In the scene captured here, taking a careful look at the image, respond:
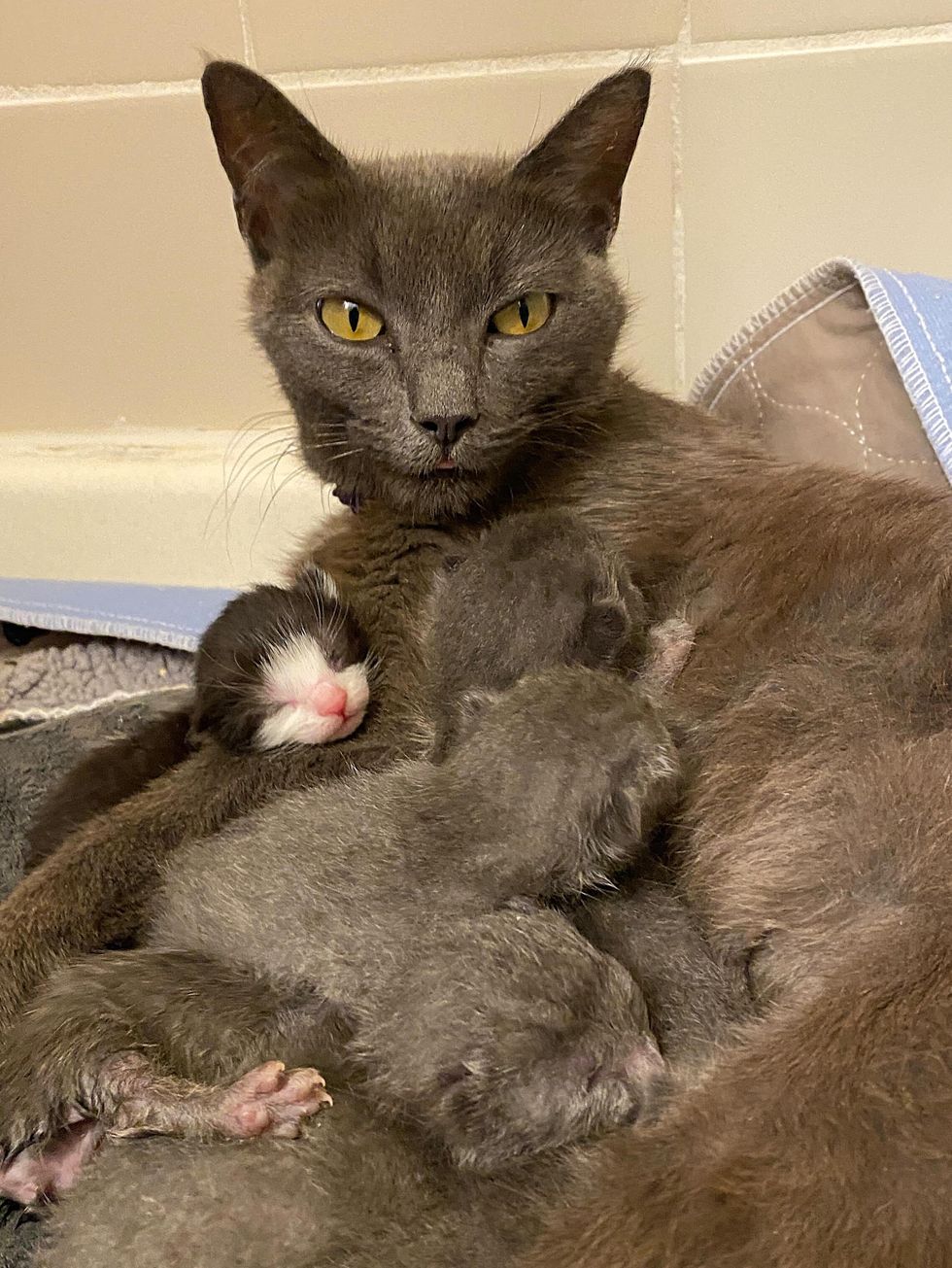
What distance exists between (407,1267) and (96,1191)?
24 centimetres

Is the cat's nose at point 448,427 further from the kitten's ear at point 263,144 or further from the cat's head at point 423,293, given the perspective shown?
the kitten's ear at point 263,144

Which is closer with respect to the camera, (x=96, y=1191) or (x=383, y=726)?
(x=96, y=1191)

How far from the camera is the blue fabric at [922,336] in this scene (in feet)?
4.41

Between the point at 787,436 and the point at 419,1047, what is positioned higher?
the point at 787,436

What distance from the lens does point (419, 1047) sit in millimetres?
804

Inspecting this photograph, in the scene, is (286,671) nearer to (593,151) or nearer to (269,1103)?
(269,1103)

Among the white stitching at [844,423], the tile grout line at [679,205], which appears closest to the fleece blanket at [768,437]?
the white stitching at [844,423]

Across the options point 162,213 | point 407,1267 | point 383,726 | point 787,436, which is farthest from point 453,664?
point 162,213

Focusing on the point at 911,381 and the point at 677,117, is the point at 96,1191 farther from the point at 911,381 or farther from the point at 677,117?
the point at 677,117

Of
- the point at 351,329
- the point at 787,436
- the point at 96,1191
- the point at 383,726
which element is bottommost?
the point at 96,1191

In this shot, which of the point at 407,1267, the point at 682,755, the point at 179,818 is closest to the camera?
the point at 407,1267

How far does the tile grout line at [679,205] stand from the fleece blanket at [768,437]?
1.48ft

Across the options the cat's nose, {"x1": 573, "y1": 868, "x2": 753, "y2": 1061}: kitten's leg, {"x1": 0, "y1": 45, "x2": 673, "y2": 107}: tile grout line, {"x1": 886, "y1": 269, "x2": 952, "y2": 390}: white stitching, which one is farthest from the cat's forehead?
{"x1": 0, "y1": 45, "x2": 673, "y2": 107}: tile grout line

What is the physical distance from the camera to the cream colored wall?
182 centimetres
